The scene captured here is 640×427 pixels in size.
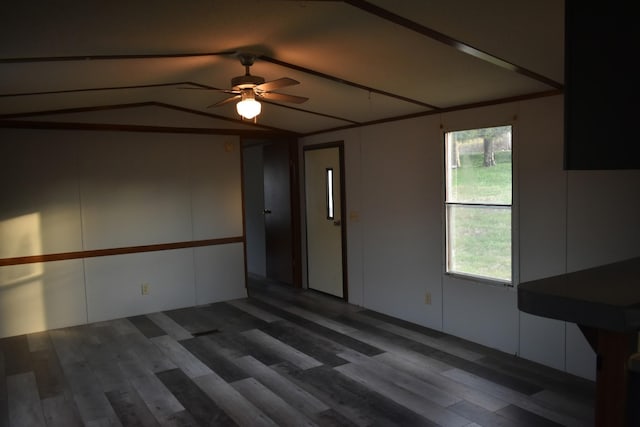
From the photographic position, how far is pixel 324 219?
653 centimetres

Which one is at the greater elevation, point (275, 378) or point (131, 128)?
point (131, 128)

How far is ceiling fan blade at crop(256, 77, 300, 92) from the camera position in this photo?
11.0 feet

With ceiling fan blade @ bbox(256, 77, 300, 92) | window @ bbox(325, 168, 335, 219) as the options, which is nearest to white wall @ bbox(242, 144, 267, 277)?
window @ bbox(325, 168, 335, 219)

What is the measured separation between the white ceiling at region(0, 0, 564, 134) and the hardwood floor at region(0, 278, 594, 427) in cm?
216

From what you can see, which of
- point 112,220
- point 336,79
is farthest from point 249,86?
point 112,220

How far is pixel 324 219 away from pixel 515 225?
2848mm

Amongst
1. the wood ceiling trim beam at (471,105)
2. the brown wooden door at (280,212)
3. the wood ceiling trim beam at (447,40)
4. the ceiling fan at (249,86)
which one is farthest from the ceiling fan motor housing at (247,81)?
the brown wooden door at (280,212)

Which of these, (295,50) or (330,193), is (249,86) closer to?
(295,50)

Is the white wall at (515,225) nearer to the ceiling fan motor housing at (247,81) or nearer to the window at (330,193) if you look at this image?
the window at (330,193)

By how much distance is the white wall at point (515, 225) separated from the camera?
3631 millimetres

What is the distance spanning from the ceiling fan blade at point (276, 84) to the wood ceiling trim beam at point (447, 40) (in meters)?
0.90

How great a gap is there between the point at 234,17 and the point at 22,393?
10.0 ft

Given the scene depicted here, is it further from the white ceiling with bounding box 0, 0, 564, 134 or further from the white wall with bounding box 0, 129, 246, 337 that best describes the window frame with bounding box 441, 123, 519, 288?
the white wall with bounding box 0, 129, 246, 337

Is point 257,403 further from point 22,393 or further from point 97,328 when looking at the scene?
point 97,328
